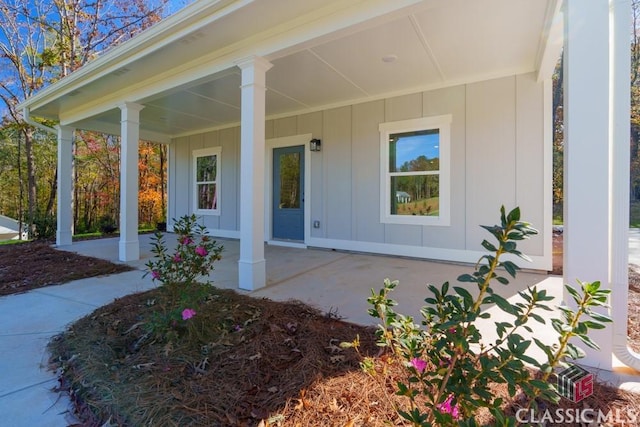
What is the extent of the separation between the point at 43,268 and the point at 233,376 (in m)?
4.60

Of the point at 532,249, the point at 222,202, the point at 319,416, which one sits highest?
the point at 222,202

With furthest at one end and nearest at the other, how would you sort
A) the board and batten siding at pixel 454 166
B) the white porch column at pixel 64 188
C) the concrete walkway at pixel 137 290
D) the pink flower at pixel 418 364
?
the white porch column at pixel 64 188, the board and batten siding at pixel 454 166, the concrete walkway at pixel 137 290, the pink flower at pixel 418 364

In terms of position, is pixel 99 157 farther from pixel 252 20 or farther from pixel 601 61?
pixel 601 61

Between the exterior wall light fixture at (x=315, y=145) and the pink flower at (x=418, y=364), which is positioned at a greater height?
the exterior wall light fixture at (x=315, y=145)

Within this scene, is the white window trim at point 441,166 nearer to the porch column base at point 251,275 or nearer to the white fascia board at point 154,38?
the porch column base at point 251,275

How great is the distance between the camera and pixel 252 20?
Answer: 313 centimetres

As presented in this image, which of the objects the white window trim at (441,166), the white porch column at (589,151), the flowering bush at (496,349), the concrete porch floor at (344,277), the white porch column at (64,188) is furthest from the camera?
the white porch column at (64,188)

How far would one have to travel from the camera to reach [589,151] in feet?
6.11

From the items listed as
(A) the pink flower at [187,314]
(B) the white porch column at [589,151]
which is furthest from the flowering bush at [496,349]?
(A) the pink flower at [187,314]

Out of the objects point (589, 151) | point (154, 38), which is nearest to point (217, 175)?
point (154, 38)

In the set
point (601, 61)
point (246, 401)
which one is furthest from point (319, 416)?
point (601, 61)

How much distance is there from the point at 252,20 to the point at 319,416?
3389mm

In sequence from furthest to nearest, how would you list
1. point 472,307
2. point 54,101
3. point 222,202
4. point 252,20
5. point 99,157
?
point 99,157 → point 222,202 → point 54,101 → point 252,20 → point 472,307

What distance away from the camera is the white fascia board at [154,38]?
10.1 ft
